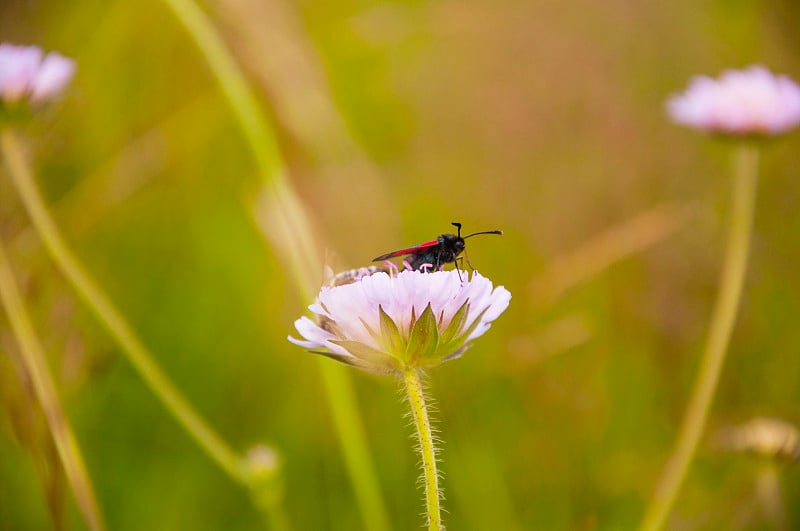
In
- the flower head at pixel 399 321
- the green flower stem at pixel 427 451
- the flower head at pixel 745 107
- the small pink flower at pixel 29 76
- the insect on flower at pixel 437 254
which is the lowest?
the green flower stem at pixel 427 451

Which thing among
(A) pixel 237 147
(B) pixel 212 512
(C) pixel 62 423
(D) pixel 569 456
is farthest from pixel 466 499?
(A) pixel 237 147

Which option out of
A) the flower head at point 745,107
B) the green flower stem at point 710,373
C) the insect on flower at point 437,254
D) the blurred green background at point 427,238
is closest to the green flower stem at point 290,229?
the blurred green background at point 427,238

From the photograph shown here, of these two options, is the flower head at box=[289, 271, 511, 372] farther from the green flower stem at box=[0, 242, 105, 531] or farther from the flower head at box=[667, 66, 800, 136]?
the flower head at box=[667, 66, 800, 136]

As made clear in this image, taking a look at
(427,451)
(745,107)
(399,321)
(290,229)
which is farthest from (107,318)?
(745,107)

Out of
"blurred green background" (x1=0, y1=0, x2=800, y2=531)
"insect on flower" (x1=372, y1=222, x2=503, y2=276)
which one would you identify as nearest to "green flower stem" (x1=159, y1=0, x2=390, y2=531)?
"blurred green background" (x1=0, y1=0, x2=800, y2=531)

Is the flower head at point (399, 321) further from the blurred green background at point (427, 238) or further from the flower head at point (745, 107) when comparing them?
the flower head at point (745, 107)

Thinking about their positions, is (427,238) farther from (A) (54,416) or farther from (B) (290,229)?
(A) (54,416)
